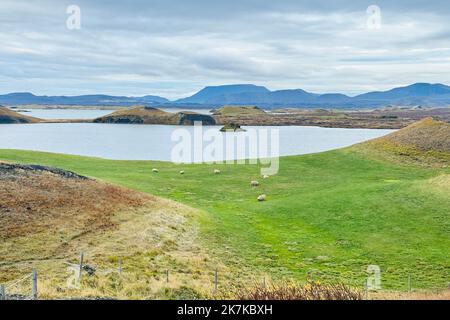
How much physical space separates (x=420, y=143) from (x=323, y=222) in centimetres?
5237

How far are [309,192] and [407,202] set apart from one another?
14.4 m

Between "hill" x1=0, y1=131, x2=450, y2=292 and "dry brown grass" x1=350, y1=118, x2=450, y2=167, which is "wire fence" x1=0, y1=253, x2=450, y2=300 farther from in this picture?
"dry brown grass" x1=350, y1=118, x2=450, y2=167

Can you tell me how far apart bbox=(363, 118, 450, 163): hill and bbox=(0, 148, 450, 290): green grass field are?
781cm

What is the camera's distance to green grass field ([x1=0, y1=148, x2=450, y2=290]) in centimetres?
3234

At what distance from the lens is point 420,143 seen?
3413 inches

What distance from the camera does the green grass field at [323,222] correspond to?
3234 centimetres

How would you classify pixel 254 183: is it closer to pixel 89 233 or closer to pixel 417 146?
pixel 89 233

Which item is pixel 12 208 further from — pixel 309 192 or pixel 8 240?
pixel 309 192

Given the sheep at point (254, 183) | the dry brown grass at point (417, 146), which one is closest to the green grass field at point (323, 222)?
the sheep at point (254, 183)

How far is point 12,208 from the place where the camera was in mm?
33469

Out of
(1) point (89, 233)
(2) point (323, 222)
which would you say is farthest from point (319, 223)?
(1) point (89, 233)

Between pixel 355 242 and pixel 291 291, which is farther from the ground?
pixel 291 291

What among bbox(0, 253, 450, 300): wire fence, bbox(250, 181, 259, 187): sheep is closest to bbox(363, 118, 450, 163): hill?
bbox(250, 181, 259, 187): sheep
